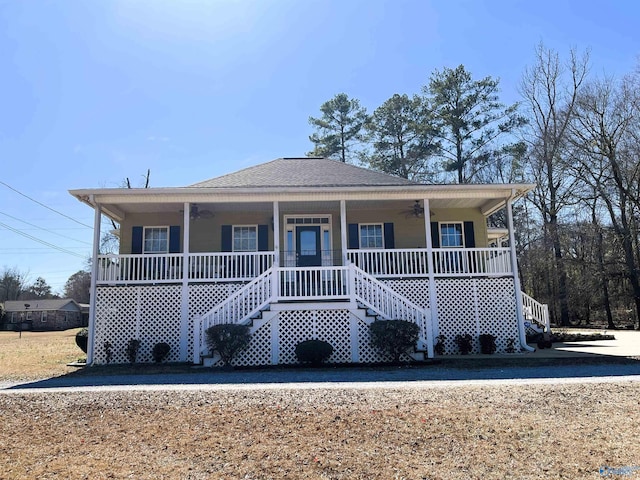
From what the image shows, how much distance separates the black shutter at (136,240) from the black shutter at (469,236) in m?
10.5

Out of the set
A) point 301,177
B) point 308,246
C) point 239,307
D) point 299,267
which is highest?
point 301,177

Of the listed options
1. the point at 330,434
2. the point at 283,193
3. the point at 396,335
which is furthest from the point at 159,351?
the point at 330,434

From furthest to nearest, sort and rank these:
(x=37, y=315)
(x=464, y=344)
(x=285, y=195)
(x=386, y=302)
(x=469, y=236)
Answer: (x=37, y=315), (x=469, y=236), (x=285, y=195), (x=464, y=344), (x=386, y=302)

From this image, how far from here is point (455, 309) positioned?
1338 centimetres

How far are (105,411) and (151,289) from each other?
6.92 m

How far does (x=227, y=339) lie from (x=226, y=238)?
498cm

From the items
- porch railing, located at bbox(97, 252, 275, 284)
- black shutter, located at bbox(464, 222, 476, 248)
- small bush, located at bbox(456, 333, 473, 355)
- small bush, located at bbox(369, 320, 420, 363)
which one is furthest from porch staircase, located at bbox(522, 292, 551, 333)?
porch railing, located at bbox(97, 252, 275, 284)

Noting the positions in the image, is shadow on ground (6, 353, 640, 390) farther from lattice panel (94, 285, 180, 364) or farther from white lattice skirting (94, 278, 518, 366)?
lattice panel (94, 285, 180, 364)

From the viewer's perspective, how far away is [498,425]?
5.33m

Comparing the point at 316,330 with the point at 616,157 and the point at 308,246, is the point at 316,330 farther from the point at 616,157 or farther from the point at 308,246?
the point at 616,157

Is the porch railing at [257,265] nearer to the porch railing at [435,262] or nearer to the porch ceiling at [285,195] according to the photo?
the porch railing at [435,262]

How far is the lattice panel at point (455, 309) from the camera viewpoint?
13.3 m

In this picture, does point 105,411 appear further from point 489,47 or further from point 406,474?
point 489,47

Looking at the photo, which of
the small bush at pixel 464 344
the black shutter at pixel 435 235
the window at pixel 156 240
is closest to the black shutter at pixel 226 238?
the window at pixel 156 240
